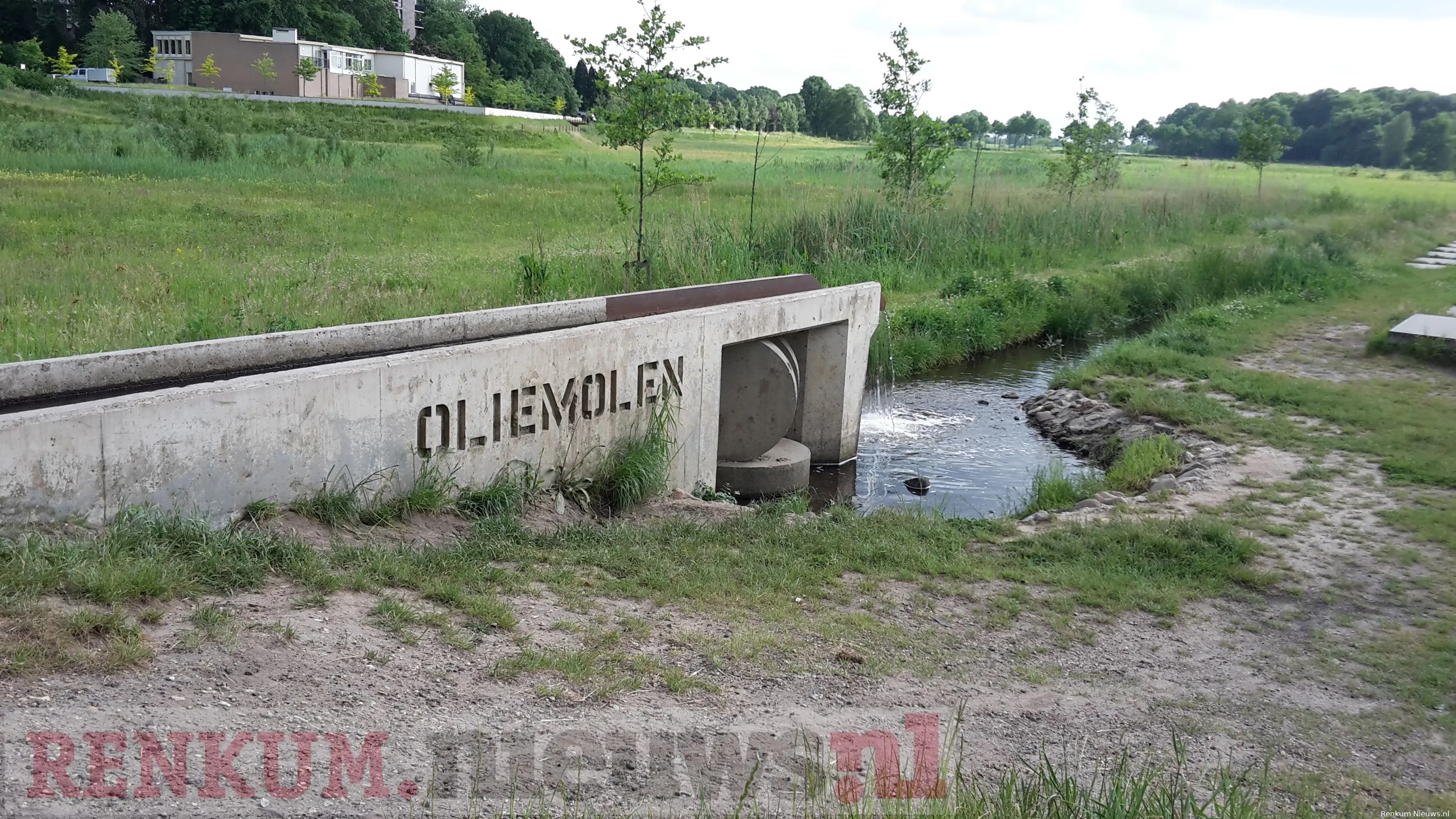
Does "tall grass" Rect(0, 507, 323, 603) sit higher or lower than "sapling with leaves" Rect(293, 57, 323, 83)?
lower

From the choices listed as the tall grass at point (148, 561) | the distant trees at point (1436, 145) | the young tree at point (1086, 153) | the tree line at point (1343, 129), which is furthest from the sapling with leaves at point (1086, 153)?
the distant trees at point (1436, 145)

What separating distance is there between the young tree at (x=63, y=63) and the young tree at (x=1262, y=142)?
193 ft

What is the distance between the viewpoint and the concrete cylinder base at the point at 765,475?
9.97m

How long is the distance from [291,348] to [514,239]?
431 inches

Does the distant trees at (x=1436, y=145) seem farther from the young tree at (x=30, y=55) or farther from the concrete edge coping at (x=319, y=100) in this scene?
the young tree at (x=30, y=55)

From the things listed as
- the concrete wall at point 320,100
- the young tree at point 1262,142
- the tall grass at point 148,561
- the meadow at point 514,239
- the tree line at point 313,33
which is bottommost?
the tall grass at point 148,561

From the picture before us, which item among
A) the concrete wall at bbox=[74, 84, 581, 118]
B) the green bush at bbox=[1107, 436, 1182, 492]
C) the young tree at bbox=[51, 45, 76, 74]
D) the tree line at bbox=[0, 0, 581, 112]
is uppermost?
the tree line at bbox=[0, 0, 581, 112]

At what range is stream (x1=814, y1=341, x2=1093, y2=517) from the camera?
10000 mm

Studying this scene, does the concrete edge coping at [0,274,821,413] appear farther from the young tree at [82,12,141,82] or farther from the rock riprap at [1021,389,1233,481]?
the young tree at [82,12,141,82]

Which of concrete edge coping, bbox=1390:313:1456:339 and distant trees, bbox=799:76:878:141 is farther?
distant trees, bbox=799:76:878:141

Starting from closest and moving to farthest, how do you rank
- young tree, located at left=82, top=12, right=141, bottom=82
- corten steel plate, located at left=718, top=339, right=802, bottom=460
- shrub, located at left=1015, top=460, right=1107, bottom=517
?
shrub, located at left=1015, top=460, right=1107, bottom=517 < corten steel plate, located at left=718, top=339, right=802, bottom=460 < young tree, located at left=82, top=12, right=141, bottom=82

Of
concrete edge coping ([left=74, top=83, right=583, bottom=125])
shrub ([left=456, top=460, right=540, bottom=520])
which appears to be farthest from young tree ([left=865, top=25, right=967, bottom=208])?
concrete edge coping ([left=74, top=83, right=583, bottom=125])

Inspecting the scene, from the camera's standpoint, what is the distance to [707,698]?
436 centimetres

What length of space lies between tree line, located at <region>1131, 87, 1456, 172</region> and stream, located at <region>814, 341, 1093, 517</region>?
61.7m
